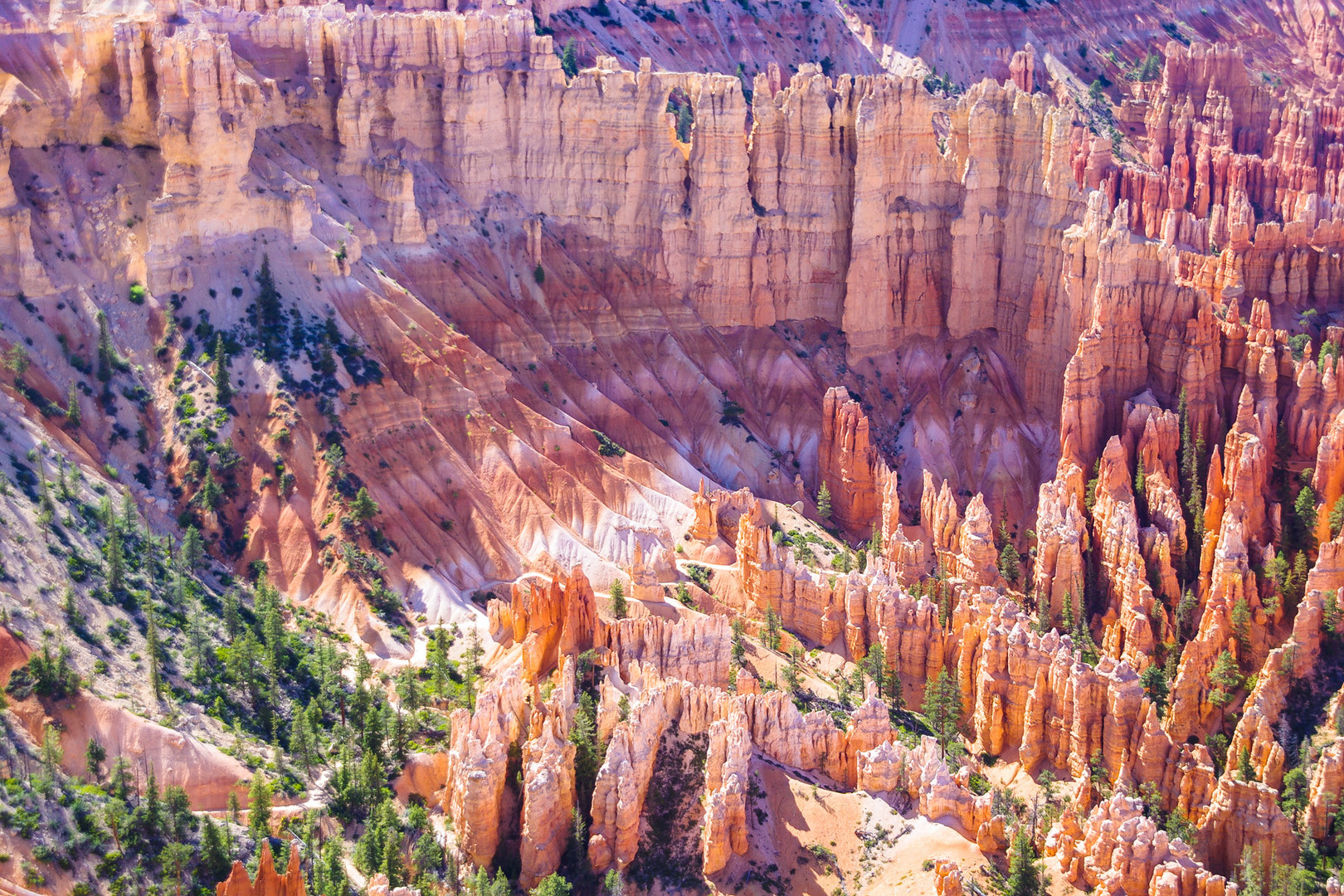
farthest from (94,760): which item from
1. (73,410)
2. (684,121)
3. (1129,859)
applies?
(684,121)

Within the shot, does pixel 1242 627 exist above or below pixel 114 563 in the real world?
below

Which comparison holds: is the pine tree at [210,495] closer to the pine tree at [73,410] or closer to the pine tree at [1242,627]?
the pine tree at [73,410]

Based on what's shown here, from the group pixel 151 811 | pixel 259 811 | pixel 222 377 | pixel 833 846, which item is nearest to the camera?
pixel 151 811

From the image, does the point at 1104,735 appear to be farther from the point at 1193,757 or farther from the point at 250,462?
the point at 250,462

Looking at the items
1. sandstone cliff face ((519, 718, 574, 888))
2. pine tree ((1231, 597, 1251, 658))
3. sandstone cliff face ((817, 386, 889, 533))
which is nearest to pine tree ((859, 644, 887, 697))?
pine tree ((1231, 597, 1251, 658))

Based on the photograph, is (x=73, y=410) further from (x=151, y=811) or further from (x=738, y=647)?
(x=738, y=647)

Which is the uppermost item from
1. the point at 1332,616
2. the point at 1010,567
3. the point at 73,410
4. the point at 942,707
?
the point at 73,410

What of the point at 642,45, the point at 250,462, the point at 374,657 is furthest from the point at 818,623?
the point at 642,45
